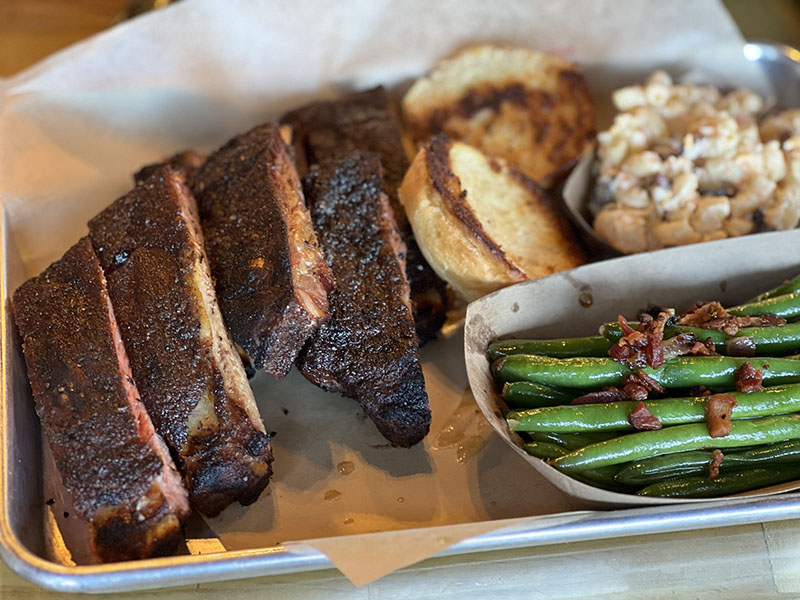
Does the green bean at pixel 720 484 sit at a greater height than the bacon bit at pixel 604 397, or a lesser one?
lesser

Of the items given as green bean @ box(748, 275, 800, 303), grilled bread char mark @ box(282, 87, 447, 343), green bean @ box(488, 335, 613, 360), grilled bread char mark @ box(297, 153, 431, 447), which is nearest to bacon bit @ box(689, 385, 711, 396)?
green bean @ box(488, 335, 613, 360)

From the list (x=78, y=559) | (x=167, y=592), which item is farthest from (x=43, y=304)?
(x=167, y=592)

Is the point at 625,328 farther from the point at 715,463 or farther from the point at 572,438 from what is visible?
the point at 715,463

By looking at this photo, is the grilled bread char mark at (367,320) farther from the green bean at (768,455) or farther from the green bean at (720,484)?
the green bean at (768,455)

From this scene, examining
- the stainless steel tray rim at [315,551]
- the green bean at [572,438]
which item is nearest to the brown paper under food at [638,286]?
the green bean at [572,438]

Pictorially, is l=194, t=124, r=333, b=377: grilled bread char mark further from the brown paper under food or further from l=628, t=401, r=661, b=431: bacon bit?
l=628, t=401, r=661, b=431: bacon bit

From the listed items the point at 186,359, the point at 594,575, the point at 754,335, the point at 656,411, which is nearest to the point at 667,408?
the point at 656,411

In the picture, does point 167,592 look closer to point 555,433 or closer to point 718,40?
point 555,433

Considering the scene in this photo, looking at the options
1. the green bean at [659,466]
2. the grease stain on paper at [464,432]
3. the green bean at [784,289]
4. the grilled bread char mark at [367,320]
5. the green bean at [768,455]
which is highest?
the grilled bread char mark at [367,320]
